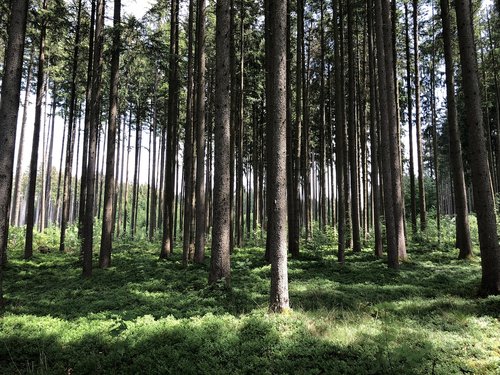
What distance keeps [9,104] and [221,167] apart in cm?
505

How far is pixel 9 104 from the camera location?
7.48 metres

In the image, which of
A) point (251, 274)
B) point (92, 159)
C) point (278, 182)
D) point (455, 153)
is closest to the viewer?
point (278, 182)

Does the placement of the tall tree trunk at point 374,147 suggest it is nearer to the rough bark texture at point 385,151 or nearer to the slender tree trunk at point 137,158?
the rough bark texture at point 385,151

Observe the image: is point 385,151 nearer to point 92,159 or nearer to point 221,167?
point 221,167

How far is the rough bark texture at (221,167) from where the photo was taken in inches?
344

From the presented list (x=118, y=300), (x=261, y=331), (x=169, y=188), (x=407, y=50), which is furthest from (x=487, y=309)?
(x=407, y=50)

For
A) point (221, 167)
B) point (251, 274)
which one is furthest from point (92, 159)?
point (251, 274)

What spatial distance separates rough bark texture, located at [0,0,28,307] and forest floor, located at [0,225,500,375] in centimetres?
241

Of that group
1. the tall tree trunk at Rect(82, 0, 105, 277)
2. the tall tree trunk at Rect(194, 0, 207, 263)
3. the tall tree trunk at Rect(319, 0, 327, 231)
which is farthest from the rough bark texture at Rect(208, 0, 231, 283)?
the tall tree trunk at Rect(319, 0, 327, 231)

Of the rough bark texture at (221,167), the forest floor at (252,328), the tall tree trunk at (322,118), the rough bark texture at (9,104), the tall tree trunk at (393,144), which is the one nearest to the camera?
the forest floor at (252,328)

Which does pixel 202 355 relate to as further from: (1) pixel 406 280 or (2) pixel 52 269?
(2) pixel 52 269

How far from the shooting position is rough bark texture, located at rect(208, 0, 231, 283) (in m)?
8.73

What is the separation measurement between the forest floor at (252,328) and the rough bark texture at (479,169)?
0.77 m

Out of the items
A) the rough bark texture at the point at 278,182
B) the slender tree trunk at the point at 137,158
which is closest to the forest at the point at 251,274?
the rough bark texture at the point at 278,182
